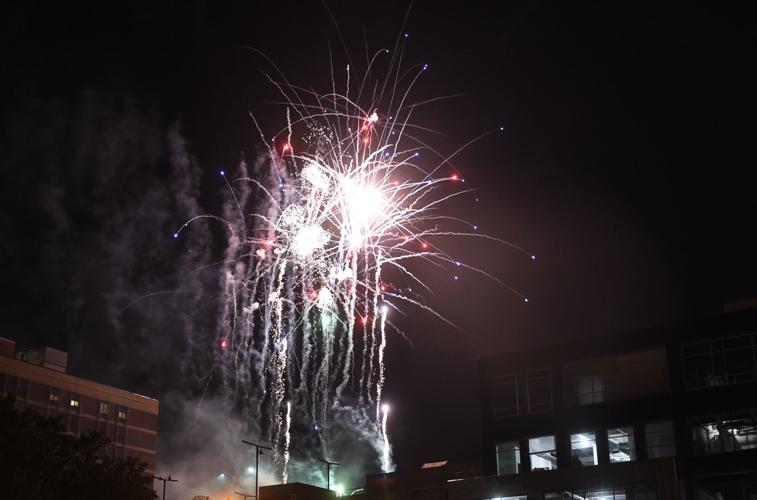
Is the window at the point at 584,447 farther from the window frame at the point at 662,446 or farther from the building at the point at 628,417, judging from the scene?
the window frame at the point at 662,446

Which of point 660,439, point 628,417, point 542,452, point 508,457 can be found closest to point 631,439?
point 628,417

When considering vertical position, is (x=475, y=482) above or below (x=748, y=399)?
below

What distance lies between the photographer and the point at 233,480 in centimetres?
10694

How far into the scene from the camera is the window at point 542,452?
55.4 metres

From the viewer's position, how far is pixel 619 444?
2112 inches

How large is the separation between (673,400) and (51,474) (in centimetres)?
3427

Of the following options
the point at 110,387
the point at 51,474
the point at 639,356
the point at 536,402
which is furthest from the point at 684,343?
the point at 110,387

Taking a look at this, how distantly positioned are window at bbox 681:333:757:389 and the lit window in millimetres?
4767

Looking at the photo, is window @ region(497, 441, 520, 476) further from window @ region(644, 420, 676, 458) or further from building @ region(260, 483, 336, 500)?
building @ region(260, 483, 336, 500)

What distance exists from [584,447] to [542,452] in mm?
2682

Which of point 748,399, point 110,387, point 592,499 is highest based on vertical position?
point 110,387

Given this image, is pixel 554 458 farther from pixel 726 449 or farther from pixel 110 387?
pixel 110 387

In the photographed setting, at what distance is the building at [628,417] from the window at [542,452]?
0.06 metres

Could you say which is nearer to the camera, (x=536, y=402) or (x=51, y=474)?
(x=51, y=474)
